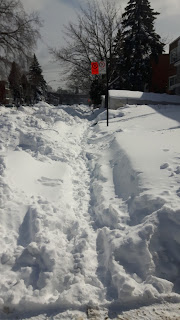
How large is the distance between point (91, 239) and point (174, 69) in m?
30.9

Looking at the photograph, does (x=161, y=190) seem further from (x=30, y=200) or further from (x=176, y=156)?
(x=30, y=200)

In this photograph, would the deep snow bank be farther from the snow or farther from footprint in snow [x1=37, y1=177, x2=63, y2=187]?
the snow

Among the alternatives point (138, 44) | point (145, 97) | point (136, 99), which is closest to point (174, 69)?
point (138, 44)

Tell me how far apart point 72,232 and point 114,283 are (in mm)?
1069

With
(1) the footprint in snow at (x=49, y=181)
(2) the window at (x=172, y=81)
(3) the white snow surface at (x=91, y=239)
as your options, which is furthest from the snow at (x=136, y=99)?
(1) the footprint in snow at (x=49, y=181)

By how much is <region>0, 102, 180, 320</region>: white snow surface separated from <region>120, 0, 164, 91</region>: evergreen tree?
1215 inches

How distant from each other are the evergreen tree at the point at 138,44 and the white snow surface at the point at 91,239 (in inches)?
1215

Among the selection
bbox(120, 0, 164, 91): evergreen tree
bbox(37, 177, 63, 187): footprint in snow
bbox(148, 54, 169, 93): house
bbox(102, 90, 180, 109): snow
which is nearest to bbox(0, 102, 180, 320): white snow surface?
bbox(37, 177, 63, 187): footprint in snow

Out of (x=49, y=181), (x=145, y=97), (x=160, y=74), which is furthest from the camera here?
(x=160, y=74)

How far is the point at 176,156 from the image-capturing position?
540cm

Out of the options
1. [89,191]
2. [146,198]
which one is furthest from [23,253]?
[89,191]

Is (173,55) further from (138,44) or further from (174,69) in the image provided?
(138,44)

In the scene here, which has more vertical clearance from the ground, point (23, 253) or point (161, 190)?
point (161, 190)

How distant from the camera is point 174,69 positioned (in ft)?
99.0
